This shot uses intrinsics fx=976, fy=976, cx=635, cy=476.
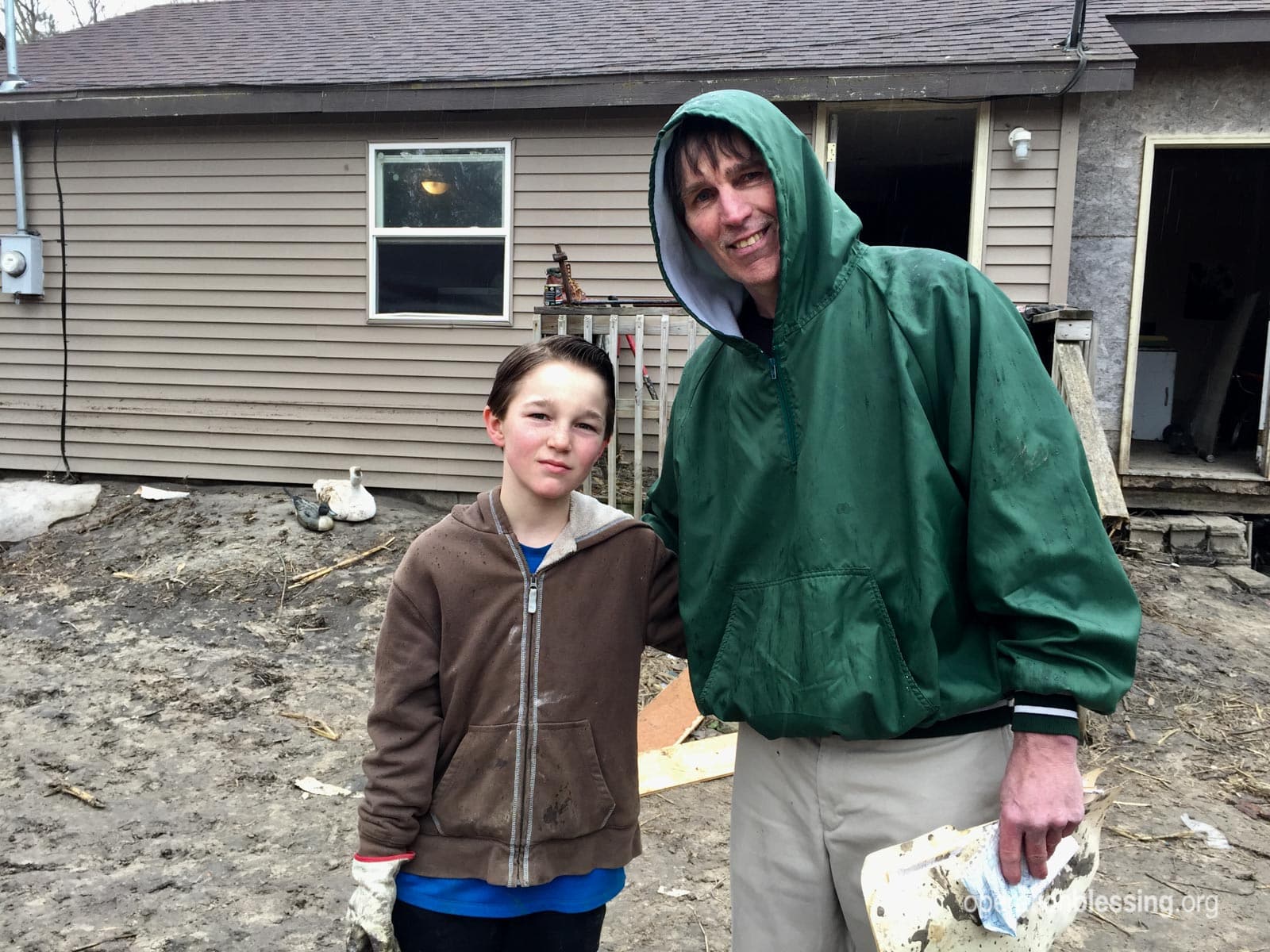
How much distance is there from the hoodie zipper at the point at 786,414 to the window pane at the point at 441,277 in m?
6.38

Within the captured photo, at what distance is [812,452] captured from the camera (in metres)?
1.49

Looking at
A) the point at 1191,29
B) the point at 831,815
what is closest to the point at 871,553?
the point at 831,815

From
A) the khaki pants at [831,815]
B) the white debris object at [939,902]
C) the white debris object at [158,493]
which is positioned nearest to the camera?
the white debris object at [939,902]

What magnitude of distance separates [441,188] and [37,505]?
412 cm

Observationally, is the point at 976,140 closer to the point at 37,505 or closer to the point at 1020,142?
the point at 1020,142

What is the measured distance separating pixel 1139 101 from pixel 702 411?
7296mm

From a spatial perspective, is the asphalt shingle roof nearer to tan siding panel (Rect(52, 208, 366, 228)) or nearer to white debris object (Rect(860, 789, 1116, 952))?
tan siding panel (Rect(52, 208, 366, 228))

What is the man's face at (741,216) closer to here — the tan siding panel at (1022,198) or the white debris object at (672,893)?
the white debris object at (672,893)

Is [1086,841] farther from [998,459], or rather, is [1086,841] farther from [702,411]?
[702,411]

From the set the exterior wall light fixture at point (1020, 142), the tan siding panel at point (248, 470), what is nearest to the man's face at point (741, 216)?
the exterior wall light fixture at point (1020, 142)

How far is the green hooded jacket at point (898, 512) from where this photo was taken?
1371mm

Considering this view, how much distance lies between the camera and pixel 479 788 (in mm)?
1710

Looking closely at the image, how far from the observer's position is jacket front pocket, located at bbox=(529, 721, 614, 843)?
1.72 meters

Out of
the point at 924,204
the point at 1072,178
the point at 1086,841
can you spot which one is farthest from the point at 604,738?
the point at 924,204
